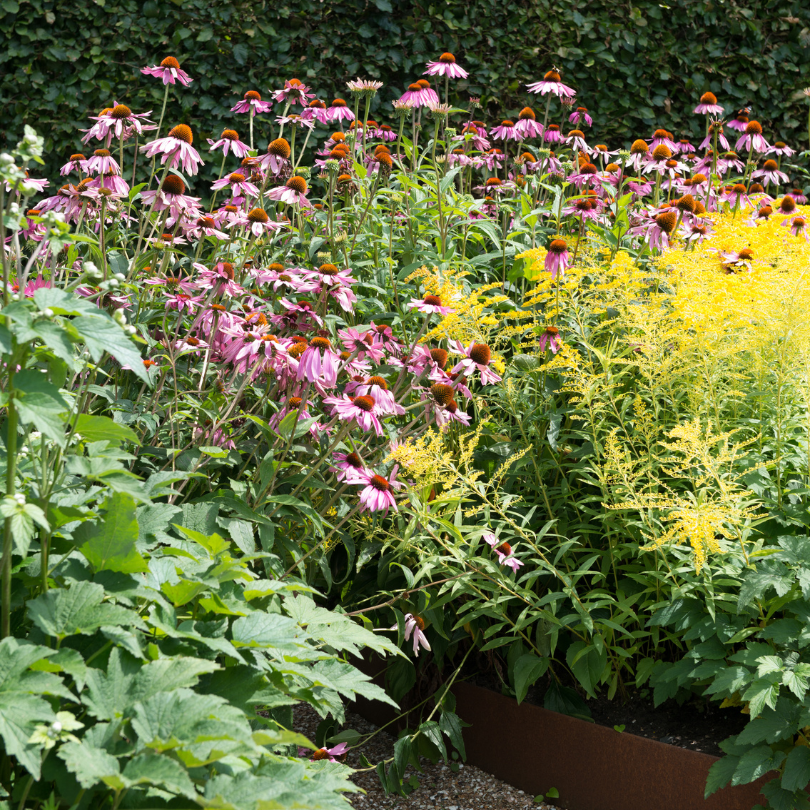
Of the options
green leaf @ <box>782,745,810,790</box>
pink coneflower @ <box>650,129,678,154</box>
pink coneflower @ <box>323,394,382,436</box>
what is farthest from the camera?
pink coneflower @ <box>650,129,678,154</box>

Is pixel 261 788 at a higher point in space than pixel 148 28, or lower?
lower

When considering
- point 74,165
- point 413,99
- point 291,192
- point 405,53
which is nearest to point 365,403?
→ point 291,192

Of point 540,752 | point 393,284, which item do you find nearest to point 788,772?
point 540,752

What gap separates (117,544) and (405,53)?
455 cm

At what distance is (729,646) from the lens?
1.97m

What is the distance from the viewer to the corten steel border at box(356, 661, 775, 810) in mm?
2021

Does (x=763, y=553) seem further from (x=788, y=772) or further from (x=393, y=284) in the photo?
(x=393, y=284)

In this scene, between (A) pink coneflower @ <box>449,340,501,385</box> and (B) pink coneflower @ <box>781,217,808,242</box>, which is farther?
(B) pink coneflower @ <box>781,217,808,242</box>

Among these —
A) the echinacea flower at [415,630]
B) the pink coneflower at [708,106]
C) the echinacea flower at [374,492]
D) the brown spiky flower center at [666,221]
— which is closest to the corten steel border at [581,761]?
the echinacea flower at [415,630]

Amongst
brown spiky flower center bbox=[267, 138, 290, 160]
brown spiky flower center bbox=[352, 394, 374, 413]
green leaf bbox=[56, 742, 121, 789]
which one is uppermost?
brown spiky flower center bbox=[267, 138, 290, 160]

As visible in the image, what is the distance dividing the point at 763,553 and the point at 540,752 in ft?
2.83

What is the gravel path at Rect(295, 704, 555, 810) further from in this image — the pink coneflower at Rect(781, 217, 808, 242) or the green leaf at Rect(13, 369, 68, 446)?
the pink coneflower at Rect(781, 217, 808, 242)

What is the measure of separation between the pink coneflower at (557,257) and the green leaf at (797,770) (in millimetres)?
1382

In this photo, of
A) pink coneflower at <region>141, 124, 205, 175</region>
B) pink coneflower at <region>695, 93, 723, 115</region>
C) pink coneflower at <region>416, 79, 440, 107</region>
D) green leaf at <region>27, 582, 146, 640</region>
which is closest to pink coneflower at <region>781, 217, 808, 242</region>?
pink coneflower at <region>695, 93, 723, 115</region>
